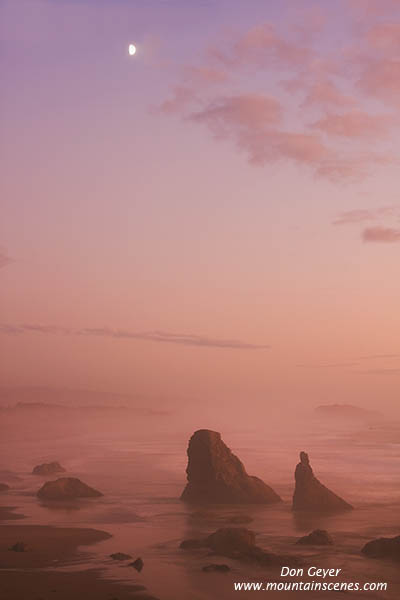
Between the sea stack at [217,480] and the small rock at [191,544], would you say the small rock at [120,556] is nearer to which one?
the small rock at [191,544]

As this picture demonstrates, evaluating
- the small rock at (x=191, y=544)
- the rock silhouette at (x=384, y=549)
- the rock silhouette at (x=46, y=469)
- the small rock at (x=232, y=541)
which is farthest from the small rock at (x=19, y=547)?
the rock silhouette at (x=46, y=469)

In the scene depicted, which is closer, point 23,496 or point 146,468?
point 23,496

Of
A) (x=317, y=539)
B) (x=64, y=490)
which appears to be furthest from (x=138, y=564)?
(x=64, y=490)

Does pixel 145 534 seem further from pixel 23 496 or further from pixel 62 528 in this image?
pixel 23 496

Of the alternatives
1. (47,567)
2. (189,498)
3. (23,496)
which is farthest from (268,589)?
(23,496)

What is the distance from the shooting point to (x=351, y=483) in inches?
5728

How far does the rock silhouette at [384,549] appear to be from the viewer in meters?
63.9

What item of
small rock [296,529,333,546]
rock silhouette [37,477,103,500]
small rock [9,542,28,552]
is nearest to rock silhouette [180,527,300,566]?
small rock [296,529,333,546]

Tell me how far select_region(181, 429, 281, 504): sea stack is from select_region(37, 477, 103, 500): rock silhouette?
15.5 metres

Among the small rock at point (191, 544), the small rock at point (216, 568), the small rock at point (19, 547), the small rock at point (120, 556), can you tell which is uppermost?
the small rock at point (19, 547)

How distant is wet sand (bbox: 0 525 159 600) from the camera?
52094 mm

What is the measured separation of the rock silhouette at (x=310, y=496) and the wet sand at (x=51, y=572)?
2861 cm

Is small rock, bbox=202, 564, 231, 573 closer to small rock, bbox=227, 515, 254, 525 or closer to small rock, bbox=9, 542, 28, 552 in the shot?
Answer: small rock, bbox=9, 542, 28, 552

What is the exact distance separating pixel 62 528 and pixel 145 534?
394 inches
